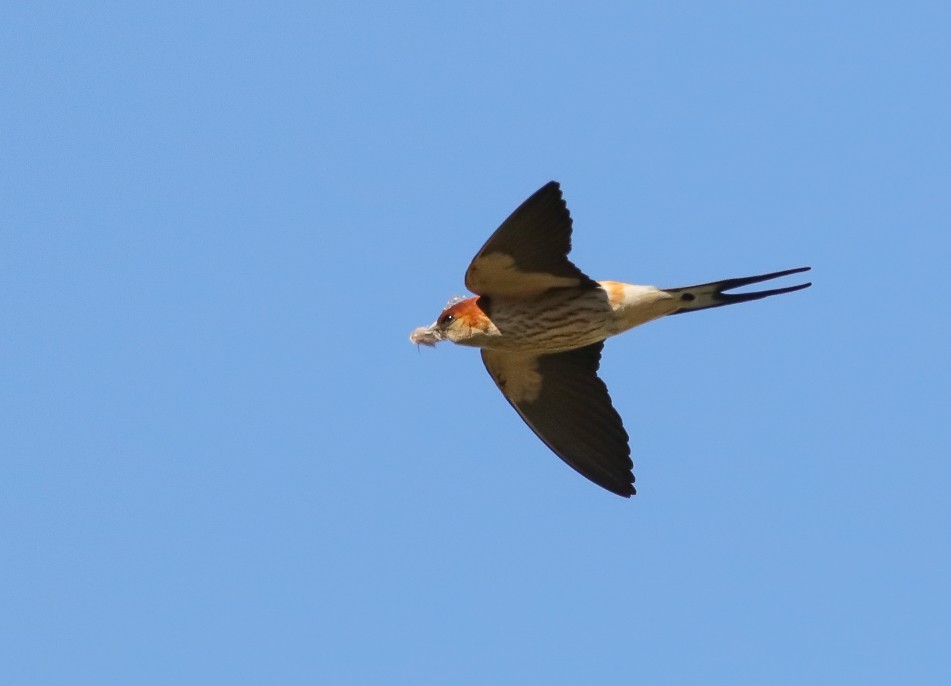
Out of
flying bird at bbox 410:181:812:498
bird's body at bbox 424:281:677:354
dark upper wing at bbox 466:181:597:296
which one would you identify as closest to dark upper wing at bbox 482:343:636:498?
flying bird at bbox 410:181:812:498

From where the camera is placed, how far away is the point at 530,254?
362 inches

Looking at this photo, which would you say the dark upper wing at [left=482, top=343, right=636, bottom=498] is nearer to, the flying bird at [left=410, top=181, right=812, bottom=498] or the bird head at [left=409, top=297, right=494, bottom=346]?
the flying bird at [left=410, top=181, right=812, bottom=498]

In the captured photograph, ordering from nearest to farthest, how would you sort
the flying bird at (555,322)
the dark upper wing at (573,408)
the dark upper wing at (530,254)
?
the dark upper wing at (530,254)
the flying bird at (555,322)
the dark upper wing at (573,408)

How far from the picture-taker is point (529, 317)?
9680mm

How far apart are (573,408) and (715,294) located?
1.41 meters

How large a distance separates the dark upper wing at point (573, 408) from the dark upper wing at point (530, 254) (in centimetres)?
89

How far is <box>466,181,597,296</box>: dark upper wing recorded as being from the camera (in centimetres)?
886

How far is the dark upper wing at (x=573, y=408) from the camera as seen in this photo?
10.3m

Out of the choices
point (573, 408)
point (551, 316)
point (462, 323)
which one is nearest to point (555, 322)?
point (551, 316)

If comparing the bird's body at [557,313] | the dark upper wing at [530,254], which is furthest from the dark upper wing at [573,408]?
the dark upper wing at [530,254]

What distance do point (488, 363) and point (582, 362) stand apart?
645 millimetres

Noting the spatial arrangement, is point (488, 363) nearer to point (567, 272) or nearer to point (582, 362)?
point (582, 362)

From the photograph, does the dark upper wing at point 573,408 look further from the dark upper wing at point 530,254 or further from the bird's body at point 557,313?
the dark upper wing at point 530,254

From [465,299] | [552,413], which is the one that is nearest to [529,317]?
[465,299]
